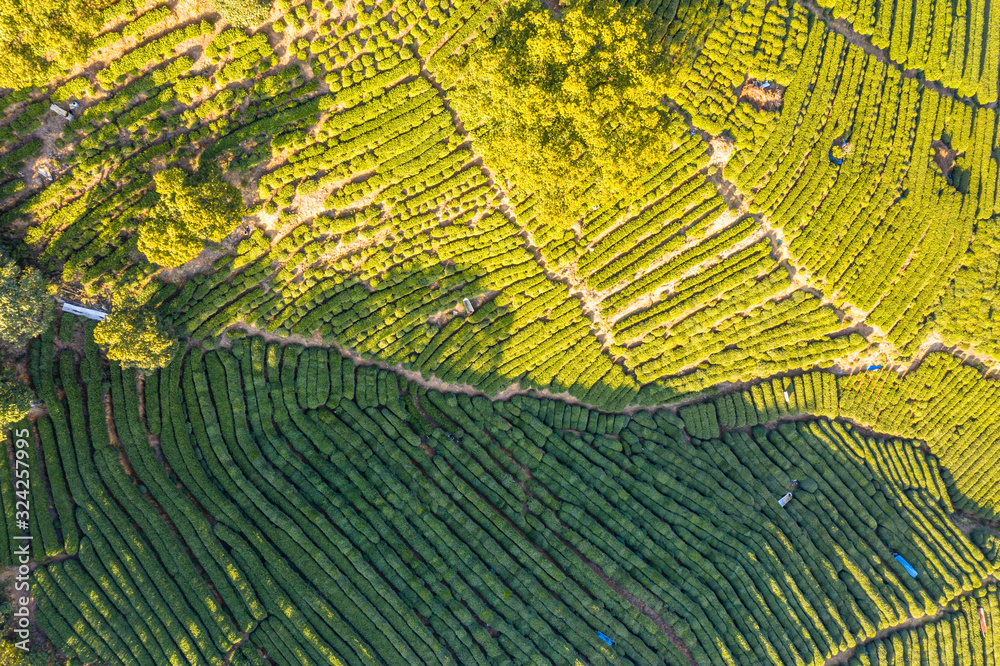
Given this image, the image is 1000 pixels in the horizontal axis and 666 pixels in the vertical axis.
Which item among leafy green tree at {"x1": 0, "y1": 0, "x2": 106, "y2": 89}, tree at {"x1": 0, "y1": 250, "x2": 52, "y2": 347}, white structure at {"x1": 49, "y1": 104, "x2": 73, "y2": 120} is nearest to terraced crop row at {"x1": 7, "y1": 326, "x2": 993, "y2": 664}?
tree at {"x1": 0, "y1": 250, "x2": 52, "y2": 347}

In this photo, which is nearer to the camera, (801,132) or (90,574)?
(90,574)

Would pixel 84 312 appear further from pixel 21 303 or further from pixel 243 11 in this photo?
pixel 243 11

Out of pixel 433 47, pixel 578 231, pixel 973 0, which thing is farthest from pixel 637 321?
pixel 973 0

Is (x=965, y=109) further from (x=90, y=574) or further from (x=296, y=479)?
(x=90, y=574)

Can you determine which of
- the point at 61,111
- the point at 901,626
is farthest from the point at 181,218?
the point at 901,626

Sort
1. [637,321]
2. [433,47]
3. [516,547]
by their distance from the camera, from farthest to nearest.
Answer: [637,321], [516,547], [433,47]

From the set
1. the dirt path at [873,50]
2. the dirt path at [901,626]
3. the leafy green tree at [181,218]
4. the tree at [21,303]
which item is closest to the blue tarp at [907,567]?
the dirt path at [901,626]
